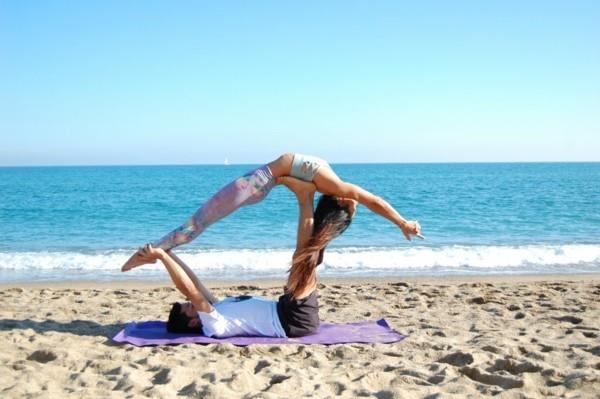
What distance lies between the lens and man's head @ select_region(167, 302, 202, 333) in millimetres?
5457

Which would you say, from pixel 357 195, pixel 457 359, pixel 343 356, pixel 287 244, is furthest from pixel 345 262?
pixel 457 359

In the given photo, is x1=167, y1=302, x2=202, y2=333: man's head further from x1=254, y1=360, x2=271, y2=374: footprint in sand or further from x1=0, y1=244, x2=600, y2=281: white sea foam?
x1=0, y1=244, x2=600, y2=281: white sea foam

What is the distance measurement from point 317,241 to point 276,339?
1000mm

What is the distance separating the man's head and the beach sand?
40cm

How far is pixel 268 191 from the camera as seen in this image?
17.6 ft

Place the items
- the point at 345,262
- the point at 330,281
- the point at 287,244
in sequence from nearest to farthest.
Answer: the point at 330,281, the point at 345,262, the point at 287,244

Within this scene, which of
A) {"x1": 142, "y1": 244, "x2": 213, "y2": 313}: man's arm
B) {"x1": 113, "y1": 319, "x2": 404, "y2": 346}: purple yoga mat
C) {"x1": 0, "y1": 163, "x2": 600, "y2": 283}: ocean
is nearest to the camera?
{"x1": 142, "y1": 244, "x2": 213, "y2": 313}: man's arm

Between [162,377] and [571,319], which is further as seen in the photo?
[571,319]

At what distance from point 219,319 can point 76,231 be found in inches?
555

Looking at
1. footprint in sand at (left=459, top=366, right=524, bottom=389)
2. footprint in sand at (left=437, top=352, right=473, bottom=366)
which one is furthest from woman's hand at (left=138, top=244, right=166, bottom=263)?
footprint in sand at (left=459, top=366, right=524, bottom=389)

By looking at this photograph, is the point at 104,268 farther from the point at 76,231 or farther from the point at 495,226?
the point at 495,226

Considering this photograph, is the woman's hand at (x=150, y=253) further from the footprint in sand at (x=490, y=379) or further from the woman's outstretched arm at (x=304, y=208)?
the footprint in sand at (x=490, y=379)

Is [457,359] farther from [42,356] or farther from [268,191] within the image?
[42,356]

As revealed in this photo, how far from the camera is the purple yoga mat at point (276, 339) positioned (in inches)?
205
